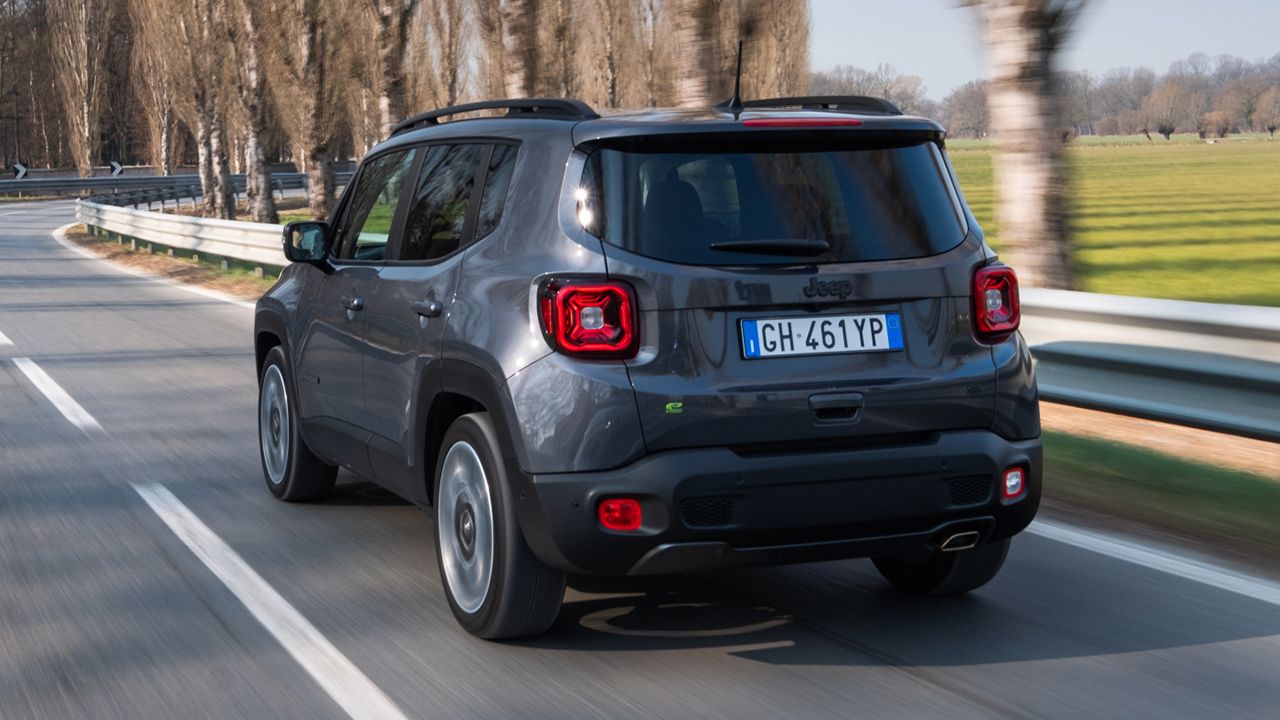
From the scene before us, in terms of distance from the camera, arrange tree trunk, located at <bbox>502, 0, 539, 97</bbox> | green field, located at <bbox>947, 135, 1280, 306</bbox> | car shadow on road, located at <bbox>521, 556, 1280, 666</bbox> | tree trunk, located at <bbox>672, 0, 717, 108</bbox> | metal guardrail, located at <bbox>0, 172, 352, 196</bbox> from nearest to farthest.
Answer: car shadow on road, located at <bbox>521, 556, 1280, 666</bbox> < tree trunk, located at <bbox>672, 0, 717, 108</bbox> < tree trunk, located at <bbox>502, 0, 539, 97</bbox> < green field, located at <bbox>947, 135, 1280, 306</bbox> < metal guardrail, located at <bbox>0, 172, 352, 196</bbox>

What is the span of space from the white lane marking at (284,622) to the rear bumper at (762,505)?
64cm

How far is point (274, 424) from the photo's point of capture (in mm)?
7238

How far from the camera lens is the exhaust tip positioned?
4582mm

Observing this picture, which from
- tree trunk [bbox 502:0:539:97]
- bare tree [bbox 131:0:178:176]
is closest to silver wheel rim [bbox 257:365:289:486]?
tree trunk [bbox 502:0:539:97]

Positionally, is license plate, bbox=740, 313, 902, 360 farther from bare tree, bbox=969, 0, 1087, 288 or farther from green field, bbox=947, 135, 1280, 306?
green field, bbox=947, 135, 1280, 306

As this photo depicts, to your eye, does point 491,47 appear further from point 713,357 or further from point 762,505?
point 762,505

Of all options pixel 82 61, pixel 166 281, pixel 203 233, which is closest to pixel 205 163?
pixel 203 233

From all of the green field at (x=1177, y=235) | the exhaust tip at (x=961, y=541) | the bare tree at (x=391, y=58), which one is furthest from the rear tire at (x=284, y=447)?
the bare tree at (x=391, y=58)

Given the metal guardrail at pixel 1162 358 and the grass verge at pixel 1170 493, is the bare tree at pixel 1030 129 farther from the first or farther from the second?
the grass verge at pixel 1170 493

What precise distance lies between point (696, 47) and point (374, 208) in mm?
10330

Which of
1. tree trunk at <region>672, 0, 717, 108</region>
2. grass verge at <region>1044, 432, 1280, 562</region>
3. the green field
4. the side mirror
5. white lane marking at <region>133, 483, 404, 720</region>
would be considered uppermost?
tree trunk at <region>672, 0, 717, 108</region>

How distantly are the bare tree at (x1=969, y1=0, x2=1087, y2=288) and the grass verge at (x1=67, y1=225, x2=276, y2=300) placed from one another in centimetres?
1046

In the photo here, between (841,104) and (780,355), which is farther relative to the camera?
(841,104)

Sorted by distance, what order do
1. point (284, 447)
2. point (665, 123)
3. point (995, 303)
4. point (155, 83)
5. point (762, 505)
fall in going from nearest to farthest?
point (762, 505)
point (665, 123)
point (995, 303)
point (284, 447)
point (155, 83)
